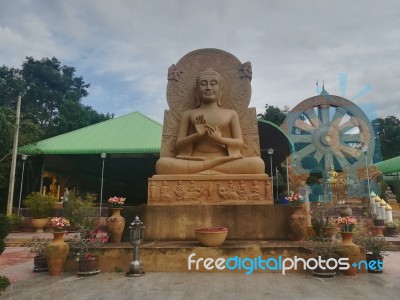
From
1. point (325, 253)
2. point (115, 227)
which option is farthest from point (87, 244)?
point (325, 253)

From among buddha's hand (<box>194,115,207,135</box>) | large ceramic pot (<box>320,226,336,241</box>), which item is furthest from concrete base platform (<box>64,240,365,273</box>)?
buddha's hand (<box>194,115,207,135</box>)

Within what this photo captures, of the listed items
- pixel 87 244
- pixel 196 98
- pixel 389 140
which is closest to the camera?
pixel 87 244

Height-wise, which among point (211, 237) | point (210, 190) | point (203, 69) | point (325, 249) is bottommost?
point (325, 249)

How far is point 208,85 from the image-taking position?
7887 millimetres

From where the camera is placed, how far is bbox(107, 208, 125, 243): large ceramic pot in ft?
20.2

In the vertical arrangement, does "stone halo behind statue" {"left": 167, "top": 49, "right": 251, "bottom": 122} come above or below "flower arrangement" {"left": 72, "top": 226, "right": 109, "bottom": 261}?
above

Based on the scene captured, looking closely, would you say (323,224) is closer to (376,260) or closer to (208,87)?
(376,260)

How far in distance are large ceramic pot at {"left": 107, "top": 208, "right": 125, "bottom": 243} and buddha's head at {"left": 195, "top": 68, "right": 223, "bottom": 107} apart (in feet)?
11.5

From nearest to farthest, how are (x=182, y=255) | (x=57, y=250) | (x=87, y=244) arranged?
(x=57, y=250) < (x=182, y=255) < (x=87, y=244)

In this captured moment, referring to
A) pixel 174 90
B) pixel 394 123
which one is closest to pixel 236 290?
pixel 174 90

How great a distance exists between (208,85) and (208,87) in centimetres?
6

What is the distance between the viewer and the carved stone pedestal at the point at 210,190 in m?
6.88

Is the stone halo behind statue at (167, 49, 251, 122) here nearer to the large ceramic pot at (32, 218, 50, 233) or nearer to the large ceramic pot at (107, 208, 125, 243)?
the large ceramic pot at (107, 208, 125, 243)

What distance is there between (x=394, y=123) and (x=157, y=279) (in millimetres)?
48570
